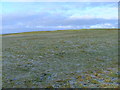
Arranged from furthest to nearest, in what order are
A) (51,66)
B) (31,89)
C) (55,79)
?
(51,66)
(55,79)
(31,89)

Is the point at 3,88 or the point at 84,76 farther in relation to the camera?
the point at 84,76

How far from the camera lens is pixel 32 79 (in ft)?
50.5

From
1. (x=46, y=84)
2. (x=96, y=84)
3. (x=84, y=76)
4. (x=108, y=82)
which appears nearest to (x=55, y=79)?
(x=46, y=84)

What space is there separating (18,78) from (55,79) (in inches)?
155

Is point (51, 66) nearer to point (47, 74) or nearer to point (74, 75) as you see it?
point (47, 74)

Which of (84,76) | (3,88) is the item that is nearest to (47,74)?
(84,76)

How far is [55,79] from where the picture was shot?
15.3 meters

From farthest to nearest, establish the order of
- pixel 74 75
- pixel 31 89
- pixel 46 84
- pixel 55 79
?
1. pixel 74 75
2. pixel 55 79
3. pixel 46 84
4. pixel 31 89

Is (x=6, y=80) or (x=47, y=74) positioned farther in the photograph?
(x=47, y=74)

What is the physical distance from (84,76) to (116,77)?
3.20 metres

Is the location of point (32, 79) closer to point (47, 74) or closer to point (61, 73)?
point (47, 74)

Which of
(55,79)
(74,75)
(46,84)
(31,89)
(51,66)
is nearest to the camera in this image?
(31,89)

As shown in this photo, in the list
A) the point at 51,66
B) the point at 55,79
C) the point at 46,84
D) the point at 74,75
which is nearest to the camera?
the point at 46,84

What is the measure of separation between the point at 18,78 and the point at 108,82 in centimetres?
895
